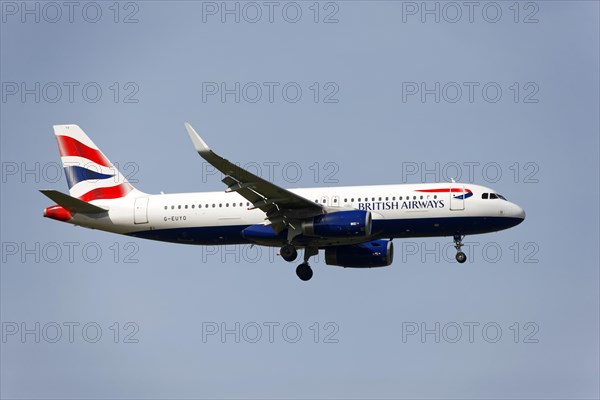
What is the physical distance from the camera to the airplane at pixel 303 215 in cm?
5625

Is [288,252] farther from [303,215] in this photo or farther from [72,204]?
[72,204]

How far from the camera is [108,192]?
62406mm

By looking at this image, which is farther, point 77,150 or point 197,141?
point 77,150

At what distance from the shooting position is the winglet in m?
49.9

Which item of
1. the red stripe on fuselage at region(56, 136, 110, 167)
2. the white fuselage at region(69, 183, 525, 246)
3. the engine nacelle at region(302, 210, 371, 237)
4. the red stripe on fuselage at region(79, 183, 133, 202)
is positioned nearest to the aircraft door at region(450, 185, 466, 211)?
the white fuselage at region(69, 183, 525, 246)

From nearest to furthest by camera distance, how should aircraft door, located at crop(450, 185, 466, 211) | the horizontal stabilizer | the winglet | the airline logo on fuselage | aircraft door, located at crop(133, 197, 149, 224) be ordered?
the winglet
the airline logo on fuselage
aircraft door, located at crop(450, 185, 466, 211)
the horizontal stabilizer
aircraft door, located at crop(133, 197, 149, 224)

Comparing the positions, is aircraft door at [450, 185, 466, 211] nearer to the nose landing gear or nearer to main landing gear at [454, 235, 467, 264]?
main landing gear at [454, 235, 467, 264]

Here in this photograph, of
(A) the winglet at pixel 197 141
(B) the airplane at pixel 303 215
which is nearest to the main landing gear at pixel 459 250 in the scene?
(B) the airplane at pixel 303 215

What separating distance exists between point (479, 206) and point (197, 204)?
14.1 meters

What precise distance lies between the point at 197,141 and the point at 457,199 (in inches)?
554

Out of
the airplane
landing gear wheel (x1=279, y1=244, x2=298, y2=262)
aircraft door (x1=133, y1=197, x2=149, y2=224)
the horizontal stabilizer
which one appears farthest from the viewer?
aircraft door (x1=133, y1=197, x2=149, y2=224)

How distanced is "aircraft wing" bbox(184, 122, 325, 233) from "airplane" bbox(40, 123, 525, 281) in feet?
0.16

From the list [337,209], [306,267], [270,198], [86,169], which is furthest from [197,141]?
[86,169]

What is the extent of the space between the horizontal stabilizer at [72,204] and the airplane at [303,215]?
0.05 meters
